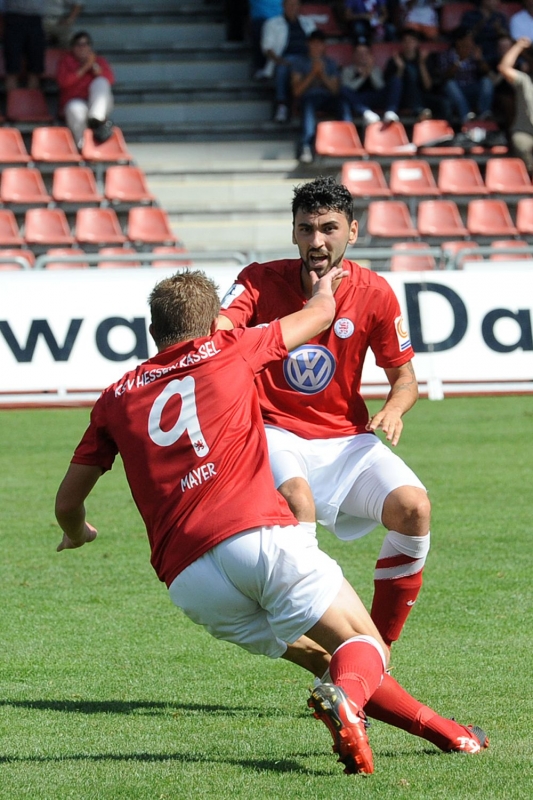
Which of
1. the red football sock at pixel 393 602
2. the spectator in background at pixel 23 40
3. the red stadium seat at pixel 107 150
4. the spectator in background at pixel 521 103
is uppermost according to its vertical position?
the spectator in background at pixel 23 40

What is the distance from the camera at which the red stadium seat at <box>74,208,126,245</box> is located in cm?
1780

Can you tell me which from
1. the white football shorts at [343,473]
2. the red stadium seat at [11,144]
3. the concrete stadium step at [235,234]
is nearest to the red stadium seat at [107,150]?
the red stadium seat at [11,144]

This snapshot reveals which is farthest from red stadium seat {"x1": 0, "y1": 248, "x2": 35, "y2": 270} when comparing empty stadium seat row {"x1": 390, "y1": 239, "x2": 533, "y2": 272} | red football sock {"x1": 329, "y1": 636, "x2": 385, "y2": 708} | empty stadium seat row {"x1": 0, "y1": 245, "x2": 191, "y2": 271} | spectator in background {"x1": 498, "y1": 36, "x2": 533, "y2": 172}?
red football sock {"x1": 329, "y1": 636, "x2": 385, "y2": 708}

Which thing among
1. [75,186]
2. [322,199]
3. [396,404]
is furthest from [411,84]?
[396,404]

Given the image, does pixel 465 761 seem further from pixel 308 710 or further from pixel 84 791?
pixel 84 791

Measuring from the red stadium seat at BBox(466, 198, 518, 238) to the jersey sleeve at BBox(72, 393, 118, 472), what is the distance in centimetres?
1576

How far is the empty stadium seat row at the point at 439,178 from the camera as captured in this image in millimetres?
19266

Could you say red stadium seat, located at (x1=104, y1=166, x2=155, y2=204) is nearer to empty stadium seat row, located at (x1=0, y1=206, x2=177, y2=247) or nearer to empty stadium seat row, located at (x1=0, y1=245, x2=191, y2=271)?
empty stadium seat row, located at (x1=0, y1=206, x2=177, y2=247)

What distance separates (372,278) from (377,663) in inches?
81.9

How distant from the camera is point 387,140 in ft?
66.6

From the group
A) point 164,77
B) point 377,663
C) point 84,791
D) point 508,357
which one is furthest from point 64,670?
point 164,77

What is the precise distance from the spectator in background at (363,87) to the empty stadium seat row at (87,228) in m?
4.27

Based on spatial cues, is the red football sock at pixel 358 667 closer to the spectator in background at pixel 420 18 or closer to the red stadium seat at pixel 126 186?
the red stadium seat at pixel 126 186

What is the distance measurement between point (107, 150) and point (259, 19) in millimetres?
4002
